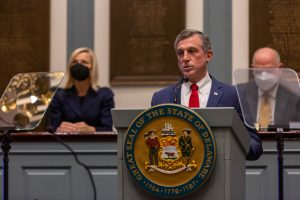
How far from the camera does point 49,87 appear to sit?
492 cm

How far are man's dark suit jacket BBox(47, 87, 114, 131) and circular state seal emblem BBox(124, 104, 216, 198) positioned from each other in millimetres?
3269

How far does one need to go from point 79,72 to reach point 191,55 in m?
2.83

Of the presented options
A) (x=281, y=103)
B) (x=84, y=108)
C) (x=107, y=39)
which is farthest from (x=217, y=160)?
(x=107, y=39)

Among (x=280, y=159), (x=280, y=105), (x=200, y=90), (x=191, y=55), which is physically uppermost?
(x=191, y=55)

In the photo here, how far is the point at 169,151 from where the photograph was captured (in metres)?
3.03

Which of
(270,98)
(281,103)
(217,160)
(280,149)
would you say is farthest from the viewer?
(270,98)

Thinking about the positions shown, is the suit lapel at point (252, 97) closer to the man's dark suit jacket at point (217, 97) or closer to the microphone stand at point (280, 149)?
the microphone stand at point (280, 149)

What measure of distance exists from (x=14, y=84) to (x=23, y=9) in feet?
10.7

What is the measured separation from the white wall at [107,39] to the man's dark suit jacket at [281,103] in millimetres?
2996

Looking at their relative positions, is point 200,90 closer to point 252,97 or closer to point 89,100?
point 252,97

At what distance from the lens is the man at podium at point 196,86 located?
12.7 feet

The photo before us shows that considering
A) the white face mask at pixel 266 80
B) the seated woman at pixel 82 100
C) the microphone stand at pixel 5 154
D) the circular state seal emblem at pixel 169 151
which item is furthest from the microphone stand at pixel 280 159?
the seated woman at pixel 82 100

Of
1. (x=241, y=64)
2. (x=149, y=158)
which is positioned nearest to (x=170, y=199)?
(x=149, y=158)

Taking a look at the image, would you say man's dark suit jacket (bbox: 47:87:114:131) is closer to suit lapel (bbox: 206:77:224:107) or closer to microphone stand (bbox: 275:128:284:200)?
Answer: microphone stand (bbox: 275:128:284:200)
